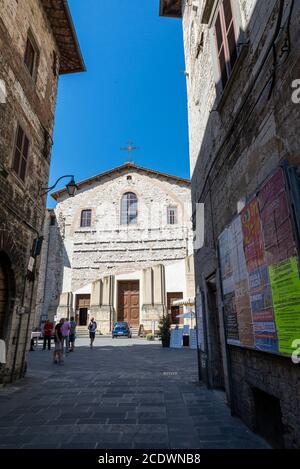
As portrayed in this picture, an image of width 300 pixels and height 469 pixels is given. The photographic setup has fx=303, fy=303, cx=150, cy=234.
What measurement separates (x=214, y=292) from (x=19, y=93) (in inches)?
276

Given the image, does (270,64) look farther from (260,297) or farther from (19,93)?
(19,93)

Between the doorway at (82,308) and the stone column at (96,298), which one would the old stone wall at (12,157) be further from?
the doorway at (82,308)

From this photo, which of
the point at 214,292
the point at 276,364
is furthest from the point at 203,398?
the point at 276,364

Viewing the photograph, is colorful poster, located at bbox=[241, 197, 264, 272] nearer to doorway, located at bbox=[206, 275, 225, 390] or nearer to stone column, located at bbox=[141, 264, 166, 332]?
doorway, located at bbox=[206, 275, 225, 390]

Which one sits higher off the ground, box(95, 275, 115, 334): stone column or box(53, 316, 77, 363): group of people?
box(95, 275, 115, 334): stone column

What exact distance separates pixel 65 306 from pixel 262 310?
81.3 ft

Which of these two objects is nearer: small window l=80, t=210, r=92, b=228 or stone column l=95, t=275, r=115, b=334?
stone column l=95, t=275, r=115, b=334

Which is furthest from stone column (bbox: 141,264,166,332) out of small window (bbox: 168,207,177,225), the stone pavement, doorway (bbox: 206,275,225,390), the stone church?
doorway (bbox: 206,275,225,390)

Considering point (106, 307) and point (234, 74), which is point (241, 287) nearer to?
point (234, 74)

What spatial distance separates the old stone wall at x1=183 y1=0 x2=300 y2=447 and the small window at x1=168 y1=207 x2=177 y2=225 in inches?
853

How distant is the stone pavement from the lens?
363 cm

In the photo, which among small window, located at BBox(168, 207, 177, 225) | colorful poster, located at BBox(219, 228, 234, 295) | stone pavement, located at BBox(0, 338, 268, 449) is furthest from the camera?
small window, located at BBox(168, 207, 177, 225)

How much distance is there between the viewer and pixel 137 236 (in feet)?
92.7

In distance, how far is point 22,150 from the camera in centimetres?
805
